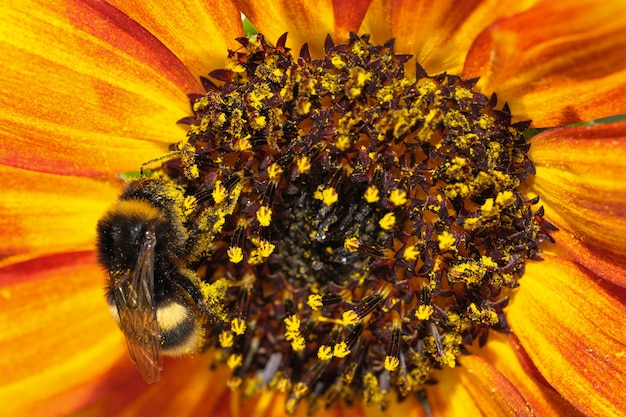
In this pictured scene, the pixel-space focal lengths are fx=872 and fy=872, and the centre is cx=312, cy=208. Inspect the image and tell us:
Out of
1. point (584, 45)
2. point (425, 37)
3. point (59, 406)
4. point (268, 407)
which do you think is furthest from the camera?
point (268, 407)

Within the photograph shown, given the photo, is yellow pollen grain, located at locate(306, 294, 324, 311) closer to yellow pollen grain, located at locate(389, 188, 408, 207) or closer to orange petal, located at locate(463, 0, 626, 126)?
yellow pollen grain, located at locate(389, 188, 408, 207)

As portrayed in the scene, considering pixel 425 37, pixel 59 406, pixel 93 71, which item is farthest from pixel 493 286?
pixel 59 406

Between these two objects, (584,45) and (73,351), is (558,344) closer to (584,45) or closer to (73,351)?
(584,45)

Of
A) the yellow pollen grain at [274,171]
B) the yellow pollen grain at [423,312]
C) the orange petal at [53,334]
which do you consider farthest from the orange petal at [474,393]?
the orange petal at [53,334]

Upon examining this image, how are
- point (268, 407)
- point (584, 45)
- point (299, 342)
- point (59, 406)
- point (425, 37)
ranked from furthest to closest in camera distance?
point (268, 407)
point (59, 406)
point (299, 342)
point (425, 37)
point (584, 45)

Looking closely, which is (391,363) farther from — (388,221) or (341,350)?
(388,221)

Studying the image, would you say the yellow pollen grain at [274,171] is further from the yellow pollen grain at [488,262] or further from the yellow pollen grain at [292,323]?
the yellow pollen grain at [488,262]

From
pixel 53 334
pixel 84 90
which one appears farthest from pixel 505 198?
pixel 53 334
